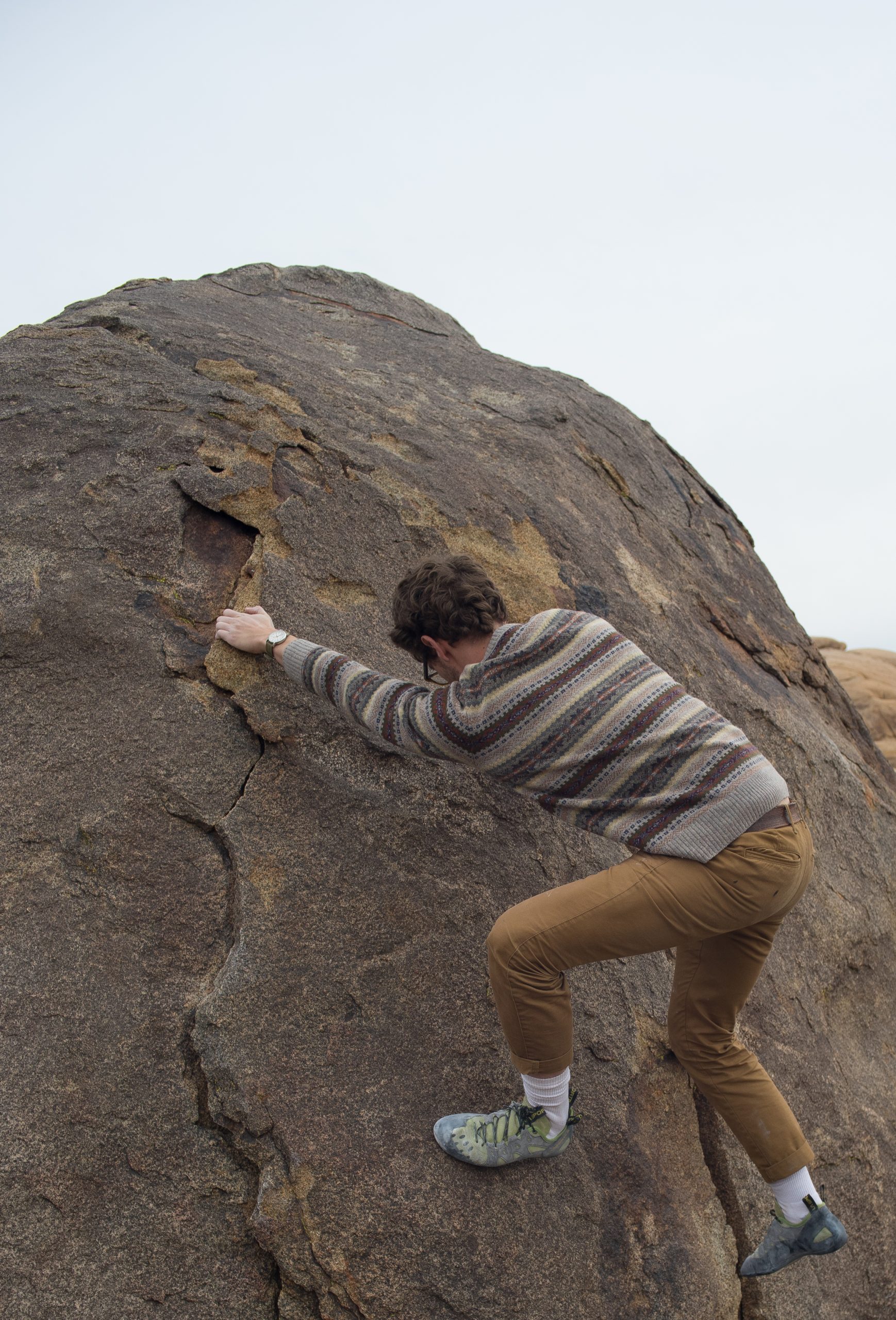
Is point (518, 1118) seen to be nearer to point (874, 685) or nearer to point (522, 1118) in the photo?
point (522, 1118)

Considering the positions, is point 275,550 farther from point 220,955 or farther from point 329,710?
point 220,955

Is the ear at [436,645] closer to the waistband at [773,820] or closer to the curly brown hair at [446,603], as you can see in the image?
the curly brown hair at [446,603]

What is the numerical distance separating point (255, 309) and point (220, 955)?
12.3 ft

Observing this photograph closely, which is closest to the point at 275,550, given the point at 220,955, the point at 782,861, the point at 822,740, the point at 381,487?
the point at 381,487

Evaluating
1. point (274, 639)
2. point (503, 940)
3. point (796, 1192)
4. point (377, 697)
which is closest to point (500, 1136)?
point (503, 940)

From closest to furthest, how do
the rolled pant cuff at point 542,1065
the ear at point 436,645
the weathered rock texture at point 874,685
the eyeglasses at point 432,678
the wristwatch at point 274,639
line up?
1. the rolled pant cuff at point 542,1065
2. the ear at point 436,645
3. the eyeglasses at point 432,678
4. the wristwatch at point 274,639
5. the weathered rock texture at point 874,685

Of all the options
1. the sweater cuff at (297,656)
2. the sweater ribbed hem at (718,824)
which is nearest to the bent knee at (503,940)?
the sweater ribbed hem at (718,824)

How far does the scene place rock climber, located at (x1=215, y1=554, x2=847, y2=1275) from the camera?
2389 mm

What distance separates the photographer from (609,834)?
2477 mm

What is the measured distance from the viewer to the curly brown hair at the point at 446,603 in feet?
8.54

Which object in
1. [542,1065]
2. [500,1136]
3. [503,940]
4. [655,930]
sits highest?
[655,930]

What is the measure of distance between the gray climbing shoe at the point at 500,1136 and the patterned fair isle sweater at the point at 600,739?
0.83m

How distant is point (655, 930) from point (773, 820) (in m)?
0.42

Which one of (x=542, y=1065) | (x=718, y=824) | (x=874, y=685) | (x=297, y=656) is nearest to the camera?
(x=718, y=824)
